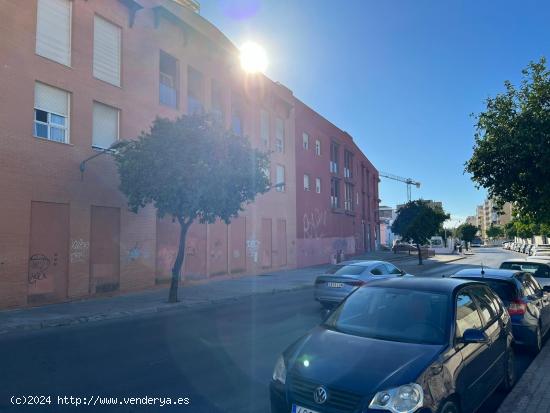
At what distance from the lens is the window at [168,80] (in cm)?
1939

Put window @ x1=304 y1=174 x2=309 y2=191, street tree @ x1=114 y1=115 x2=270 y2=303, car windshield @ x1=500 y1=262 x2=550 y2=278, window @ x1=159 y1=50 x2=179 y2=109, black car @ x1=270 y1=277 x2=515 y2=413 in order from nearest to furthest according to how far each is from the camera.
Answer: black car @ x1=270 y1=277 x2=515 y2=413 → car windshield @ x1=500 y1=262 x2=550 y2=278 → street tree @ x1=114 y1=115 x2=270 y2=303 → window @ x1=159 y1=50 x2=179 y2=109 → window @ x1=304 y1=174 x2=309 y2=191

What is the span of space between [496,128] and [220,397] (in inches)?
383

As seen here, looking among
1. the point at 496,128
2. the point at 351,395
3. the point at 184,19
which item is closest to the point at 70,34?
the point at 184,19

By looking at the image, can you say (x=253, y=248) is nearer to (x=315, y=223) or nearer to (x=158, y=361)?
(x=315, y=223)

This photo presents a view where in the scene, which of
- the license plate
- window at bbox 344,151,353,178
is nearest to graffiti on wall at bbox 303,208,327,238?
window at bbox 344,151,353,178

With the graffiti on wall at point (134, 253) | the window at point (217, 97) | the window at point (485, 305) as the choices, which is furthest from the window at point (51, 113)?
the window at point (485, 305)

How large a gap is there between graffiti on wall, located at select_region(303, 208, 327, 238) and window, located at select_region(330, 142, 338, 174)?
5746 mm

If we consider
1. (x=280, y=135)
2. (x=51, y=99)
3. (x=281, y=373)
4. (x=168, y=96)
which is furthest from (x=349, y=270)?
(x=280, y=135)

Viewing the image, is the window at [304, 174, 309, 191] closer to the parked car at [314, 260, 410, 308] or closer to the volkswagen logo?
the parked car at [314, 260, 410, 308]

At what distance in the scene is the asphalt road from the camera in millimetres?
5086

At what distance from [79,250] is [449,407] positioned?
13688 mm

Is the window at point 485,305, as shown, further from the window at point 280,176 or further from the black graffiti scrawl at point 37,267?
the window at point 280,176

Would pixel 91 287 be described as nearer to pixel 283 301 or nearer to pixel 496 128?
pixel 283 301

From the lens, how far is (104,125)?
52.7ft
